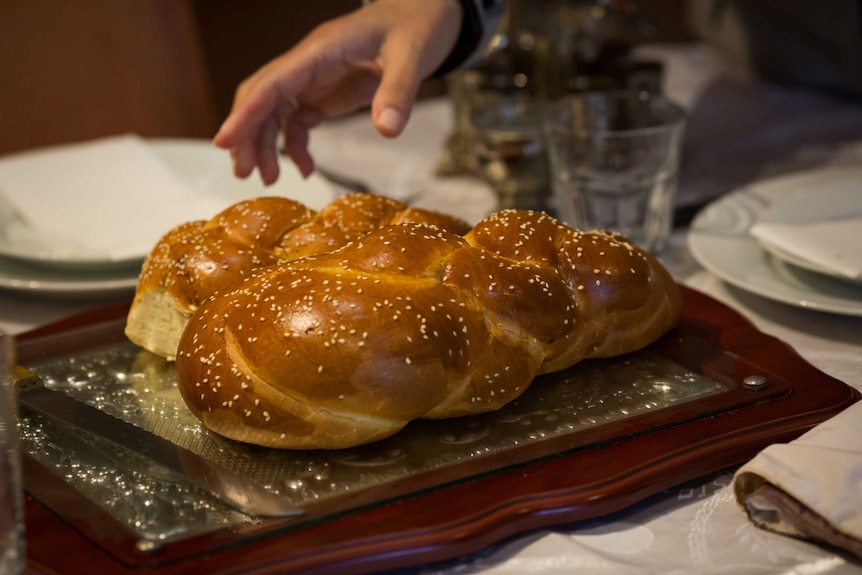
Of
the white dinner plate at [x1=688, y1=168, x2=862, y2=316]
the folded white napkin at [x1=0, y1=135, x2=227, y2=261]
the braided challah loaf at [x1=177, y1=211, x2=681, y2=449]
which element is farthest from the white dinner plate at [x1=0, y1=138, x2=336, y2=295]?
the white dinner plate at [x1=688, y1=168, x2=862, y2=316]

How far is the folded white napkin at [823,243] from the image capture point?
1.15 m

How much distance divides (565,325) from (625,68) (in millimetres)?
1043

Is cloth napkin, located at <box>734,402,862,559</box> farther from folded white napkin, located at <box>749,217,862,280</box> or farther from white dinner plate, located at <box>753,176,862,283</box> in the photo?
white dinner plate, located at <box>753,176,862,283</box>

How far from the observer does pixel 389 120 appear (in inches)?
48.8

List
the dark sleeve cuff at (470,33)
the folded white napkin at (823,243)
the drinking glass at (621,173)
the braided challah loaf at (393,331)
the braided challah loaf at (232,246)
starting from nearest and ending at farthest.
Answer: the braided challah loaf at (393,331) < the braided challah loaf at (232,246) < the folded white napkin at (823,243) < the drinking glass at (621,173) < the dark sleeve cuff at (470,33)

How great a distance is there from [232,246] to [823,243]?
2.51 feet

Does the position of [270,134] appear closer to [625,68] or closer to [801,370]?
[625,68]

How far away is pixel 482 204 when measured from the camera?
5.87 feet

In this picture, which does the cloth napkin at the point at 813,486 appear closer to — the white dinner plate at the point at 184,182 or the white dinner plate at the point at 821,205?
the white dinner plate at the point at 821,205

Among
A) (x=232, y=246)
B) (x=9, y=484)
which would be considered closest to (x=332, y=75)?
(x=232, y=246)

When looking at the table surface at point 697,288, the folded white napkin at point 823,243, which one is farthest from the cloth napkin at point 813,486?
the folded white napkin at point 823,243

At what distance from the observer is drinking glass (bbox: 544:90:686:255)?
1465mm

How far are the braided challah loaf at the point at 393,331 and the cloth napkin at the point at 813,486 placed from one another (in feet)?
0.79

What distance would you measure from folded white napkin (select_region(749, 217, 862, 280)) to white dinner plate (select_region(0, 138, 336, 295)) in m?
0.72
